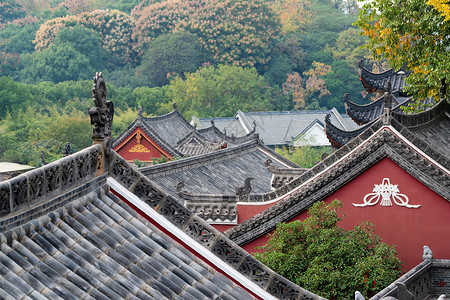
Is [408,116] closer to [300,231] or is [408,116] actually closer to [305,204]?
[305,204]

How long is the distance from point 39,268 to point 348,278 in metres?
6.61

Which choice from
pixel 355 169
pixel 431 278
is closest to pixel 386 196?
pixel 355 169

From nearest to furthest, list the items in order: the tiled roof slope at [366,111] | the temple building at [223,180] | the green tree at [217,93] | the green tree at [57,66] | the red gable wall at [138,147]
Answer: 1. the temple building at [223,180]
2. the tiled roof slope at [366,111]
3. the red gable wall at [138,147]
4. the green tree at [217,93]
5. the green tree at [57,66]

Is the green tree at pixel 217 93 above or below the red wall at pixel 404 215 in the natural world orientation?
above

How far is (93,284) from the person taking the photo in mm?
6453

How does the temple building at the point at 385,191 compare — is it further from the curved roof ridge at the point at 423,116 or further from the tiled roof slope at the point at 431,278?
the tiled roof slope at the point at 431,278

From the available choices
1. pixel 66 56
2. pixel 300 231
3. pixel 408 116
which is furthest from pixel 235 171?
pixel 66 56

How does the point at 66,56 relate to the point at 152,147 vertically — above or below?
above

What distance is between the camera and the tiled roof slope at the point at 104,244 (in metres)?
6.17

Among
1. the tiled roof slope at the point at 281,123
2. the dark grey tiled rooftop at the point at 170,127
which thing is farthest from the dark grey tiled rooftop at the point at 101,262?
the tiled roof slope at the point at 281,123

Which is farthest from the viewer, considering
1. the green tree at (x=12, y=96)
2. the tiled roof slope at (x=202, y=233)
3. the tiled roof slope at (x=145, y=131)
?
the green tree at (x=12, y=96)

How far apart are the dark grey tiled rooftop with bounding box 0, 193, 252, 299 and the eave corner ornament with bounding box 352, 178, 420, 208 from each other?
733cm

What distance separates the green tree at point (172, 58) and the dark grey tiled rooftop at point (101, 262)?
80.2 metres

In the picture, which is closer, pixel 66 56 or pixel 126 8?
pixel 66 56
